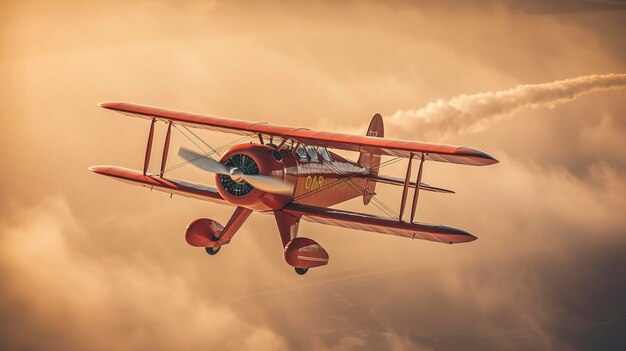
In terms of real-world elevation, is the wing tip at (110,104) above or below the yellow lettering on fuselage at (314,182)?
above

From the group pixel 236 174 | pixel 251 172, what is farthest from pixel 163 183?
pixel 251 172

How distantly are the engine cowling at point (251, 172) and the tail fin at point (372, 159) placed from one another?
4.80 metres

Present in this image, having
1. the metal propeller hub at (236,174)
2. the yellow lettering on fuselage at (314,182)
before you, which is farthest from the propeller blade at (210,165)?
the yellow lettering on fuselage at (314,182)

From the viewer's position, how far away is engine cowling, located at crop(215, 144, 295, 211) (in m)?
17.7

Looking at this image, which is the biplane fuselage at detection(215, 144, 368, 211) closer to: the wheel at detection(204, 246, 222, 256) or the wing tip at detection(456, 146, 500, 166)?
the wheel at detection(204, 246, 222, 256)

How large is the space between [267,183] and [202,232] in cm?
244

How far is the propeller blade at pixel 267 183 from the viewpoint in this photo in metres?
17.5

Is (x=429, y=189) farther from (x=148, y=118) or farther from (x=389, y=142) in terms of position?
(x=148, y=118)

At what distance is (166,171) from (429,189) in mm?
6500

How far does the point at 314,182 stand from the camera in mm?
19391

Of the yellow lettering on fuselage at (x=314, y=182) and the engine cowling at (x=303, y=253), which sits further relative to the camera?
the yellow lettering on fuselage at (x=314, y=182)

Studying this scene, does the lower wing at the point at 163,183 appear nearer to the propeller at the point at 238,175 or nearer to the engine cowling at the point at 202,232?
the engine cowling at the point at 202,232

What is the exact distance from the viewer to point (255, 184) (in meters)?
17.5

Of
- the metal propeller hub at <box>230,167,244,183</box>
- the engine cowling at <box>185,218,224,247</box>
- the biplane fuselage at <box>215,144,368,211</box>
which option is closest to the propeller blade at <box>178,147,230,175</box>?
the metal propeller hub at <box>230,167,244,183</box>
